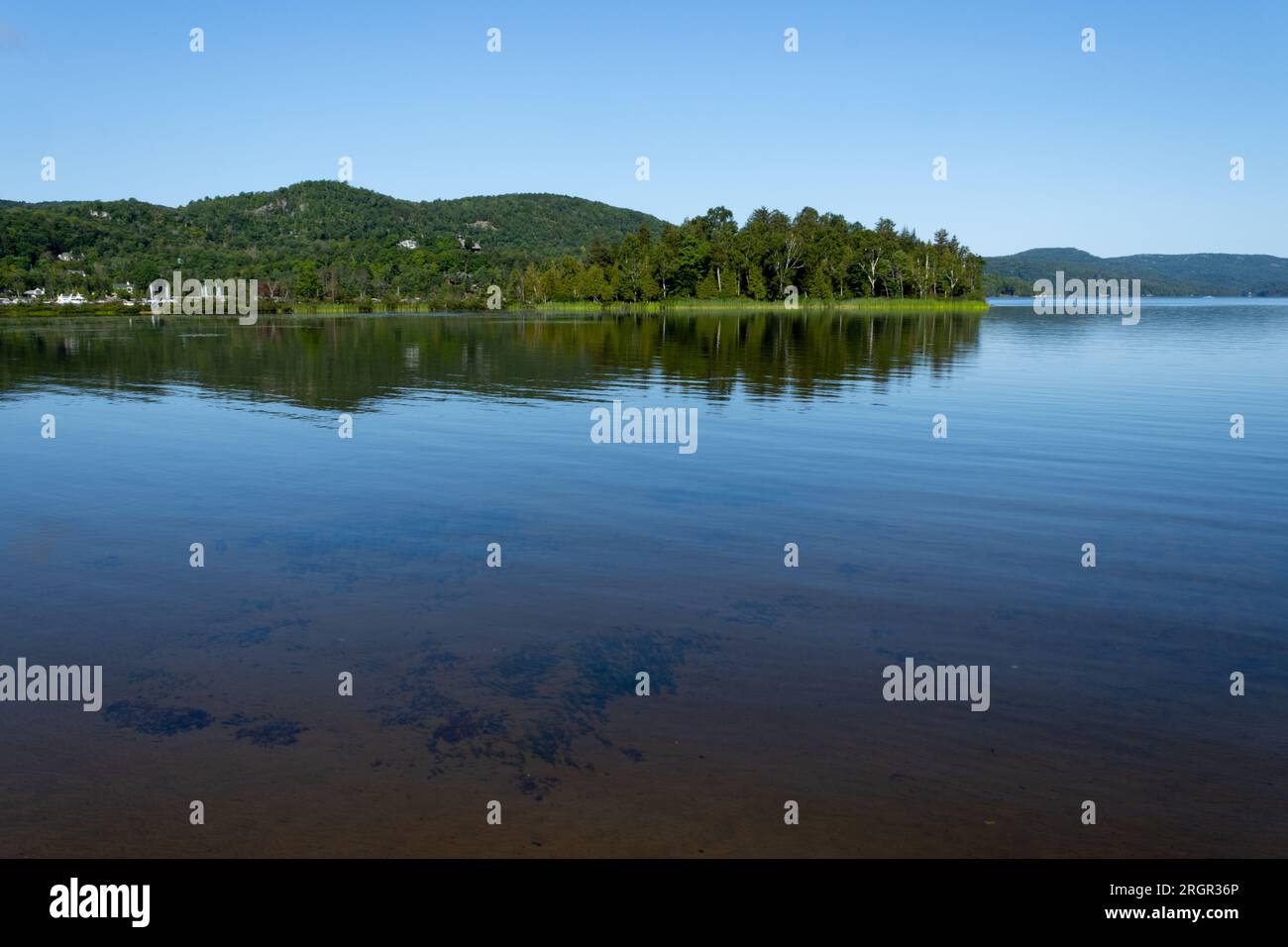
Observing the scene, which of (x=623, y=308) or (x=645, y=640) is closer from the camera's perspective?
(x=645, y=640)

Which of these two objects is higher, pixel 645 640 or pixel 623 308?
pixel 623 308

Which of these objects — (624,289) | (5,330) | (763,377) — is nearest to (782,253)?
(624,289)

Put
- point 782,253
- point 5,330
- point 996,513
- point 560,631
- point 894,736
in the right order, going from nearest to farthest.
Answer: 1. point 894,736
2. point 560,631
3. point 996,513
4. point 5,330
5. point 782,253

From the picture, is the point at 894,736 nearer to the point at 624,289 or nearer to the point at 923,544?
the point at 923,544

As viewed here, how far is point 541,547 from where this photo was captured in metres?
15.0

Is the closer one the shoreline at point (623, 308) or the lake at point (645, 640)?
the lake at point (645, 640)

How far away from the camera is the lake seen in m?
7.44

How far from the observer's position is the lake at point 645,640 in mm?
7441

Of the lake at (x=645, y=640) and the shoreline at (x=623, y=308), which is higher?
the shoreline at (x=623, y=308)

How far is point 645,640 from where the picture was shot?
36.3ft

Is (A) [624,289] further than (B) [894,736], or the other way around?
(A) [624,289]

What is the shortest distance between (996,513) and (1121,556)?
10.2ft
